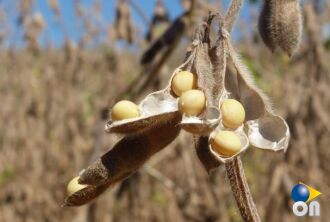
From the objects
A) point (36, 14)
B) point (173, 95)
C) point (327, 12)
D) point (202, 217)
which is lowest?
point (202, 217)

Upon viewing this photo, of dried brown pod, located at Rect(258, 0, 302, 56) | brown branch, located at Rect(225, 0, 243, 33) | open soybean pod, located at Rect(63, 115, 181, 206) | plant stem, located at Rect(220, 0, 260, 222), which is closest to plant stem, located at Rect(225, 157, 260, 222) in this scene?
plant stem, located at Rect(220, 0, 260, 222)

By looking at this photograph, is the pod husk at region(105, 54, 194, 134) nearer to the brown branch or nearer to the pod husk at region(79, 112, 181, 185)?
the pod husk at region(79, 112, 181, 185)

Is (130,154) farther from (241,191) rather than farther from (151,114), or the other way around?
(241,191)

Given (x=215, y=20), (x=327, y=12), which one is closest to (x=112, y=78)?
(x=327, y=12)

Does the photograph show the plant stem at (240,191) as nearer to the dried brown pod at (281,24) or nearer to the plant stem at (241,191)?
the plant stem at (241,191)

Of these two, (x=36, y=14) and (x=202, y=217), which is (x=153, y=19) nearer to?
(x=202, y=217)

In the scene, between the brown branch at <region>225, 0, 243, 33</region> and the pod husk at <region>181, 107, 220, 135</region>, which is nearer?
the pod husk at <region>181, 107, 220, 135</region>
